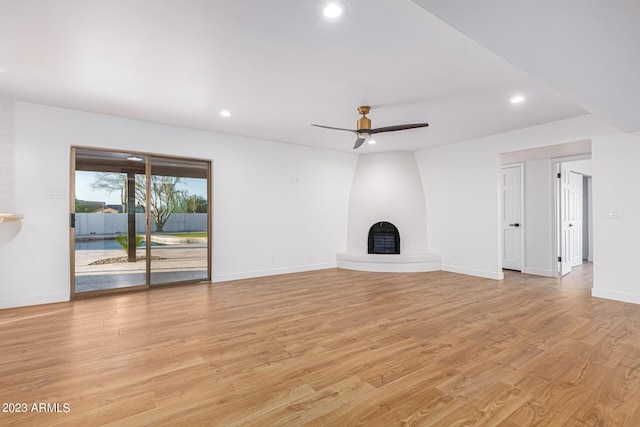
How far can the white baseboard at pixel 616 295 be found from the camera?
378 cm

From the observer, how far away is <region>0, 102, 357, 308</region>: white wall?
3.72 meters

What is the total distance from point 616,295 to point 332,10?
497cm

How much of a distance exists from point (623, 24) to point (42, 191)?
5.82m

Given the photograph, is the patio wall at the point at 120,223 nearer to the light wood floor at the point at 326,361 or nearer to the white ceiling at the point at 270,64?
the light wood floor at the point at 326,361

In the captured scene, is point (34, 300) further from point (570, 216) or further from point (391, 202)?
point (570, 216)

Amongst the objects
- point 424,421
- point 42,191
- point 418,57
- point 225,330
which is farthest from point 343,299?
point 42,191

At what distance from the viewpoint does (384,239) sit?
6492 mm

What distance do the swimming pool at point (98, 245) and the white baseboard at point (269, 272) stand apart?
1.15 meters

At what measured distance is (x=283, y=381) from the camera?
1994 mm

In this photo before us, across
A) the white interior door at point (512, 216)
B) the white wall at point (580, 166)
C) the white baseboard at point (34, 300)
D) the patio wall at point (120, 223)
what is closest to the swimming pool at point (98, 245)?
the patio wall at point (120, 223)

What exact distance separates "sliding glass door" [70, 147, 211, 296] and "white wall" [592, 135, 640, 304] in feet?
19.2

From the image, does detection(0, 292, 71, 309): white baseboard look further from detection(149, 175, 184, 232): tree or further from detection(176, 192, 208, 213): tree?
detection(176, 192, 208, 213): tree

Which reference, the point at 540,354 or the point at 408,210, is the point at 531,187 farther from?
the point at 540,354

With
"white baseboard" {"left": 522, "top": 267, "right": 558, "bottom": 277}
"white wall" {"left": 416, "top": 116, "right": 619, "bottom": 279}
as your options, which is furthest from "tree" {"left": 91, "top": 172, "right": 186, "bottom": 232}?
"white baseboard" {"left": 522, "top": 267, "right": 558, "bottom": 277}
